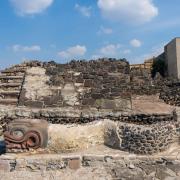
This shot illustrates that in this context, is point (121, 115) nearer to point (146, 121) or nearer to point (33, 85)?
point (146, 121)

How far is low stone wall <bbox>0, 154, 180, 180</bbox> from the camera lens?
491 centimetres

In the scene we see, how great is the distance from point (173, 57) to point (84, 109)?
35.1ft

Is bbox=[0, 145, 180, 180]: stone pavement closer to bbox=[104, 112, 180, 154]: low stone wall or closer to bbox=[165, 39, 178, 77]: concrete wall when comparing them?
bbox=[104, 112, 180, 154]: low stone wall

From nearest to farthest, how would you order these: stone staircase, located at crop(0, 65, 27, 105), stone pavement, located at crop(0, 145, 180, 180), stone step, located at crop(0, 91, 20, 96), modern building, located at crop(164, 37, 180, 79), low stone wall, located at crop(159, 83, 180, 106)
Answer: stone pavement, located at crop(0, 145, 180, 180) < stone staircase, located at crop(0, 65, 27, 105) < stone step, located at crop(0, 91, 20, 96) < low stone wall, located at crop(159, 83, 180, 106) < modern building, located at crop(164, 37, 180, 79)

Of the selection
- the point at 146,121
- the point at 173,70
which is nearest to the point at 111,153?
the point at 146,121

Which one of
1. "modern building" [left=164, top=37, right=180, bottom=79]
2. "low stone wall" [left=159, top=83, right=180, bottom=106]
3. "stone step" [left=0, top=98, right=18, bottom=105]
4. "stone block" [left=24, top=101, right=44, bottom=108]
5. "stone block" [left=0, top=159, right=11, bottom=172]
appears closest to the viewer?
"stone block" [left=0, top=159, right=11, bottom=172]

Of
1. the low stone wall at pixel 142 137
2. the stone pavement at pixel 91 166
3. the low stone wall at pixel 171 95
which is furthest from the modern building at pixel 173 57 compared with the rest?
the stone pavement at pixel 91 166

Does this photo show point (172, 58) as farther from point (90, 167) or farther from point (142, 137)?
point (90, 167)

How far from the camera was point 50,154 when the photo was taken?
5.18m

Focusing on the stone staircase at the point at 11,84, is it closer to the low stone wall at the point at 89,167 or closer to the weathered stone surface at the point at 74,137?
the weathered stone surface at the point at 74,137

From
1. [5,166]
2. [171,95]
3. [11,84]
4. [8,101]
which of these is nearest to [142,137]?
[5,166]

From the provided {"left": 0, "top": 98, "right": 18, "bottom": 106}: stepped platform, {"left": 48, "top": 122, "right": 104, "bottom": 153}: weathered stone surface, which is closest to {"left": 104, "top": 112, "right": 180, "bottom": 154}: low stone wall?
{"left": 48, "top": 122, "right": 104, "bottom": 153}: weathered stone surface

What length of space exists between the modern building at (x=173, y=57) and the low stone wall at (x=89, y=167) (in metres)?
12.3

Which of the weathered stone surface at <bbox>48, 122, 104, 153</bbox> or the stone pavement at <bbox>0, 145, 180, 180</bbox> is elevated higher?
the weathered stone surface at <bbox>48, 122, 104, 153</bbox>
